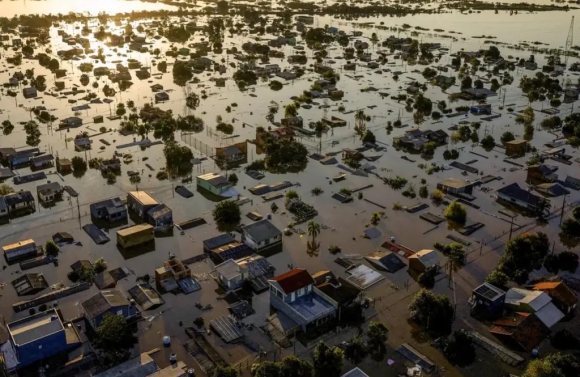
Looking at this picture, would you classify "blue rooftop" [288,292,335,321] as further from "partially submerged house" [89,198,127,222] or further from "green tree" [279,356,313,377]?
"partially submerged house" [89,198,127,222]

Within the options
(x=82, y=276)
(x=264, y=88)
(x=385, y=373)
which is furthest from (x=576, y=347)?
(x=264, y=88)

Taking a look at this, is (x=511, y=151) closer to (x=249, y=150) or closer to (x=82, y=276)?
(x=249, y=150)

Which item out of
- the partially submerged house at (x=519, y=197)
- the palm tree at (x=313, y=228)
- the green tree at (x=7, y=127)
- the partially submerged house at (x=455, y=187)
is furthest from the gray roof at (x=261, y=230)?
the green tree at (x=7, y=127)

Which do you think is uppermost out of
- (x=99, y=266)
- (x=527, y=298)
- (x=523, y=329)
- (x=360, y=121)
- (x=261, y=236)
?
(x=360, y=121)

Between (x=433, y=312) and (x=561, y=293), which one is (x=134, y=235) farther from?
(x=561, y=293)

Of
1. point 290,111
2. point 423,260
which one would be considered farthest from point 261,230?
point 290,111

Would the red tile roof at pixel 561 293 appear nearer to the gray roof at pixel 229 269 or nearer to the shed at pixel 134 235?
the gray roof at pixel 229 269
